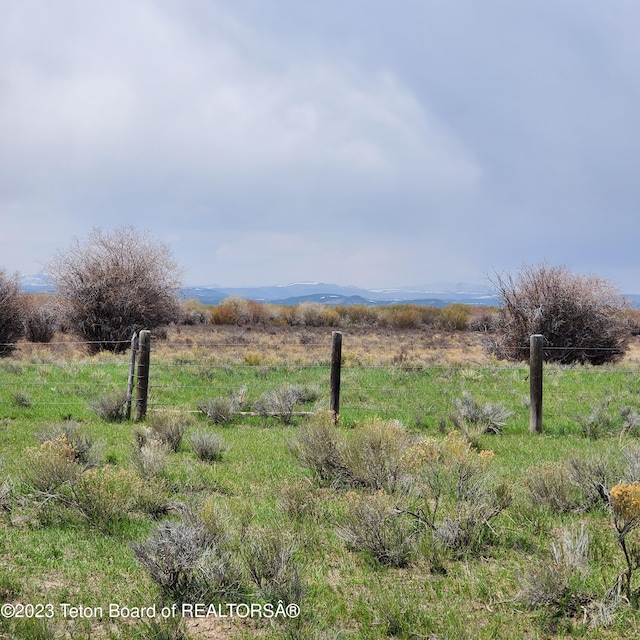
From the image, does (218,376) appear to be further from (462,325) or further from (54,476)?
(462,325)

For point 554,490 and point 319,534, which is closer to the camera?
point 319,534

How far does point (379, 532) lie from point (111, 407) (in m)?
7.26

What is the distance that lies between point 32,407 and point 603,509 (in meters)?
10.2

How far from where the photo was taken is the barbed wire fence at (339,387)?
10781 millimetres

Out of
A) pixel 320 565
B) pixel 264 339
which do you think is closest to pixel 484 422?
pixel 320 565

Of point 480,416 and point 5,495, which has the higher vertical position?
point 480,416

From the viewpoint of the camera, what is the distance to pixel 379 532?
4.56 metres

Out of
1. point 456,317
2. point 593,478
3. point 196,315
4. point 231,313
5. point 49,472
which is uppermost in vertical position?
point 456,317

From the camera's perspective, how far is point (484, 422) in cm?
985

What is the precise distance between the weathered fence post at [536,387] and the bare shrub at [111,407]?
7.52 meters

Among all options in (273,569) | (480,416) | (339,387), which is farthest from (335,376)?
(273,569)

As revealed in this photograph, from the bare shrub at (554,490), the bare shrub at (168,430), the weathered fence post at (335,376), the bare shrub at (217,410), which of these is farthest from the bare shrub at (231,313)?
the bare shrub at (554,490)

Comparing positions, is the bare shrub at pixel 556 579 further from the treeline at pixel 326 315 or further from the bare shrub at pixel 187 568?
the treeline at pixel 326 315

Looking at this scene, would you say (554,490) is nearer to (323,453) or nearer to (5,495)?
(323,453)
